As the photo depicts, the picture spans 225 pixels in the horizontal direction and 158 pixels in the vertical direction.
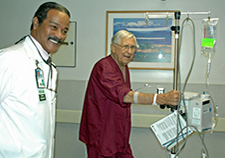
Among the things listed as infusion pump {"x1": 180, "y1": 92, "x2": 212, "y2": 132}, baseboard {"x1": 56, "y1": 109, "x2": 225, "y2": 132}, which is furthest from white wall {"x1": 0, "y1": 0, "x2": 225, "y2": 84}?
infusion pump {"x1": 180, "y1": 92, "x2": 212, "y2": 132}

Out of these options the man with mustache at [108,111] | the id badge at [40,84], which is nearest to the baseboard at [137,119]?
the man with mustache at [108,111]

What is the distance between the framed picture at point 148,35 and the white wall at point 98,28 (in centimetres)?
7

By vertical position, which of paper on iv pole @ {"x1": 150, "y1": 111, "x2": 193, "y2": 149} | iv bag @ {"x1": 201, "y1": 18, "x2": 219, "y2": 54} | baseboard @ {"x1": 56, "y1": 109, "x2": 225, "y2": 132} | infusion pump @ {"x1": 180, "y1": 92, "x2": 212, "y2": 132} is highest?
iv bag @ {"x1": 201, "y1": 18, "x2": 219, "y2": 54}

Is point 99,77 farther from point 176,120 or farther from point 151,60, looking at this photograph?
point 151,60

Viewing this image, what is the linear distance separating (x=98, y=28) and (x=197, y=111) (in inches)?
72.6

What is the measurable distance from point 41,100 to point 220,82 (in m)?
2.17

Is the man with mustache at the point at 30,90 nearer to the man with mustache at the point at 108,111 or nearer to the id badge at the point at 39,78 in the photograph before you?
the id badge at the point at 39,78

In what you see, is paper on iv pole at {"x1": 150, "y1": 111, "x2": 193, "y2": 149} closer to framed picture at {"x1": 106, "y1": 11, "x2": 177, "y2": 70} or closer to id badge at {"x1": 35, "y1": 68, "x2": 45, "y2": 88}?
id badge at {"x1": 35, "y1": 68, "x2": 45, "y2": 88}

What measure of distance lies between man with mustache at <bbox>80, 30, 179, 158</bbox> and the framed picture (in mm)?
718

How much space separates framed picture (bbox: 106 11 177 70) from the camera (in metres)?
2.75

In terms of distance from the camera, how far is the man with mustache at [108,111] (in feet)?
6.33

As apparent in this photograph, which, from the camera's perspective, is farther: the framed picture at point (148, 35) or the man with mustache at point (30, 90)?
the framed picture at point (148, 35)

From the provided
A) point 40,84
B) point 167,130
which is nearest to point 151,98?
point 167,130

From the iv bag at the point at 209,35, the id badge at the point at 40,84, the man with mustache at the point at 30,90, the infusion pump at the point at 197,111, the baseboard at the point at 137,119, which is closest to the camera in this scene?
the man with mustache at the point at 30,90
